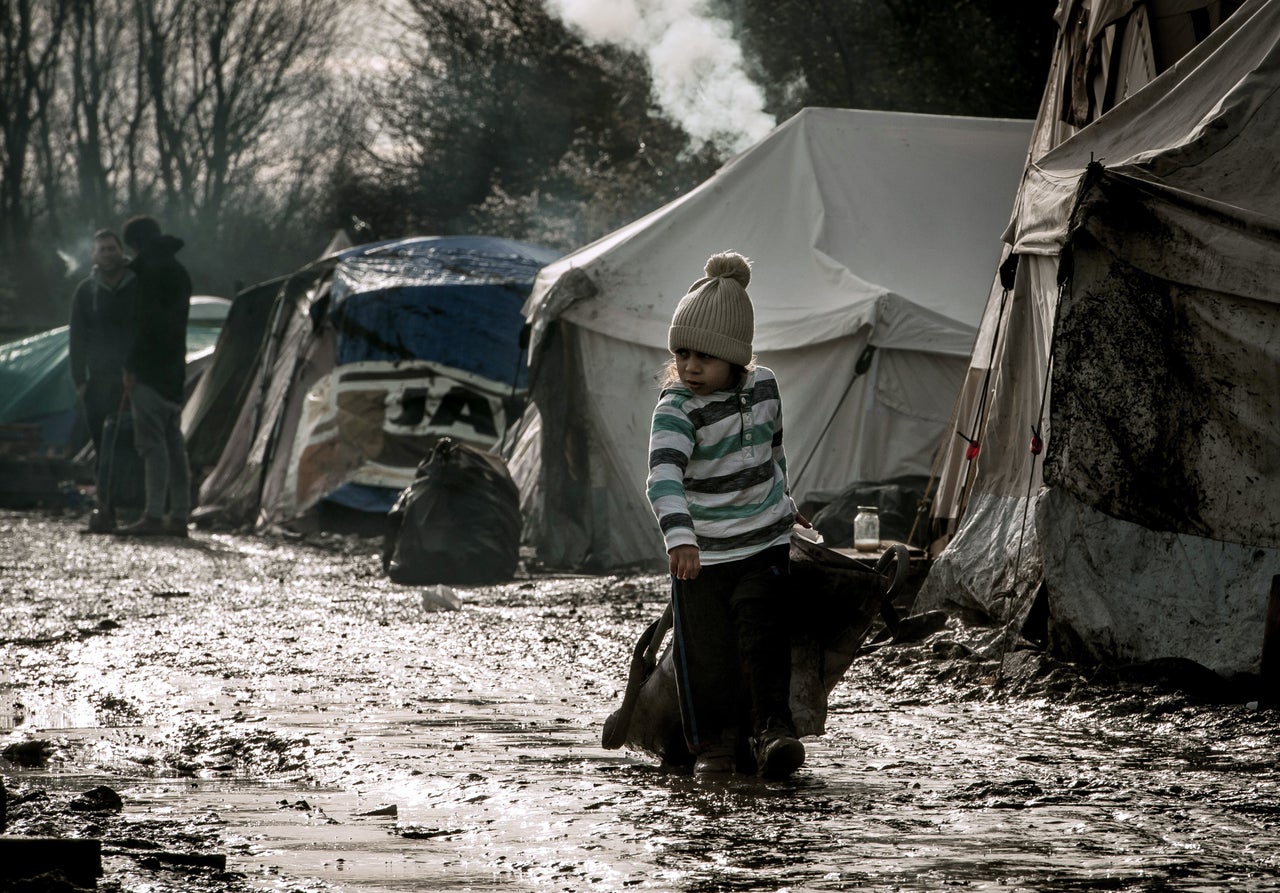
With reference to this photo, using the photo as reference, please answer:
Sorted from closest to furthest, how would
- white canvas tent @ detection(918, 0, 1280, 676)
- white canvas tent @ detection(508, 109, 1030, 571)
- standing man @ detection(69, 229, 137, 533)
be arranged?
1. white canvas tent @ detection(918, 0, 1280, 676)
2. white canvas tent @ detection(508, 109, 1030, 571)
3. standing man @ detection(69, 229, 137, 533)

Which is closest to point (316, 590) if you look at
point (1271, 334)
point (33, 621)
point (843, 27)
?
point (33, 621)

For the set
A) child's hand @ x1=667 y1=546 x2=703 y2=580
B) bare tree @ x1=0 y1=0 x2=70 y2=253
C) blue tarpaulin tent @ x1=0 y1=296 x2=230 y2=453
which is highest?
bare tree @ x1=0 y1=0 x2=70 y2=253

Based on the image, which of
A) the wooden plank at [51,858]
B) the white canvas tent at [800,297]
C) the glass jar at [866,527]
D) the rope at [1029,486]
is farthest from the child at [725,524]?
the white canvas tent at [800,297]

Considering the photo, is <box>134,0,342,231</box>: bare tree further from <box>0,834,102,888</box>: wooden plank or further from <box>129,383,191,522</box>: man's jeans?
<box>0,834,102,888</box>: wooden plank

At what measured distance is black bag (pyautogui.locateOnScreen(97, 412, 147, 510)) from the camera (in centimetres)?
1366

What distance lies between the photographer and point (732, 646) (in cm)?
437

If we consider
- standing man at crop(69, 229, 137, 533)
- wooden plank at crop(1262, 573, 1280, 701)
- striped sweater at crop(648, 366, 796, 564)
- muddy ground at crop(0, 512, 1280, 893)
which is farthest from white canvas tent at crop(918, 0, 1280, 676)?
standing man at crop(69, 229, 137, 533)

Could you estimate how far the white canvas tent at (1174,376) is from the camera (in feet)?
18.6

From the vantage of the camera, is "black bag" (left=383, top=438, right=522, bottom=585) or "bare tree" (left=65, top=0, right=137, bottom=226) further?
"bare tree" (left=65, top=0, right=137, bottom=226)

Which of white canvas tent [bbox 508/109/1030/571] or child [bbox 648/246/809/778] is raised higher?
white canvas tent [bbox 508/109/1030/571]

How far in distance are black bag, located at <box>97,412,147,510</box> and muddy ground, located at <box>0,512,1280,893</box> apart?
620cm

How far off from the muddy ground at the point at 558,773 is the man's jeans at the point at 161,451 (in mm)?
5536

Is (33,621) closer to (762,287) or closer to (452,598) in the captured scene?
(452,598)

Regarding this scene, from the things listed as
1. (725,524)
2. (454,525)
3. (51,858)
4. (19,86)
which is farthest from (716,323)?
(19,86)
